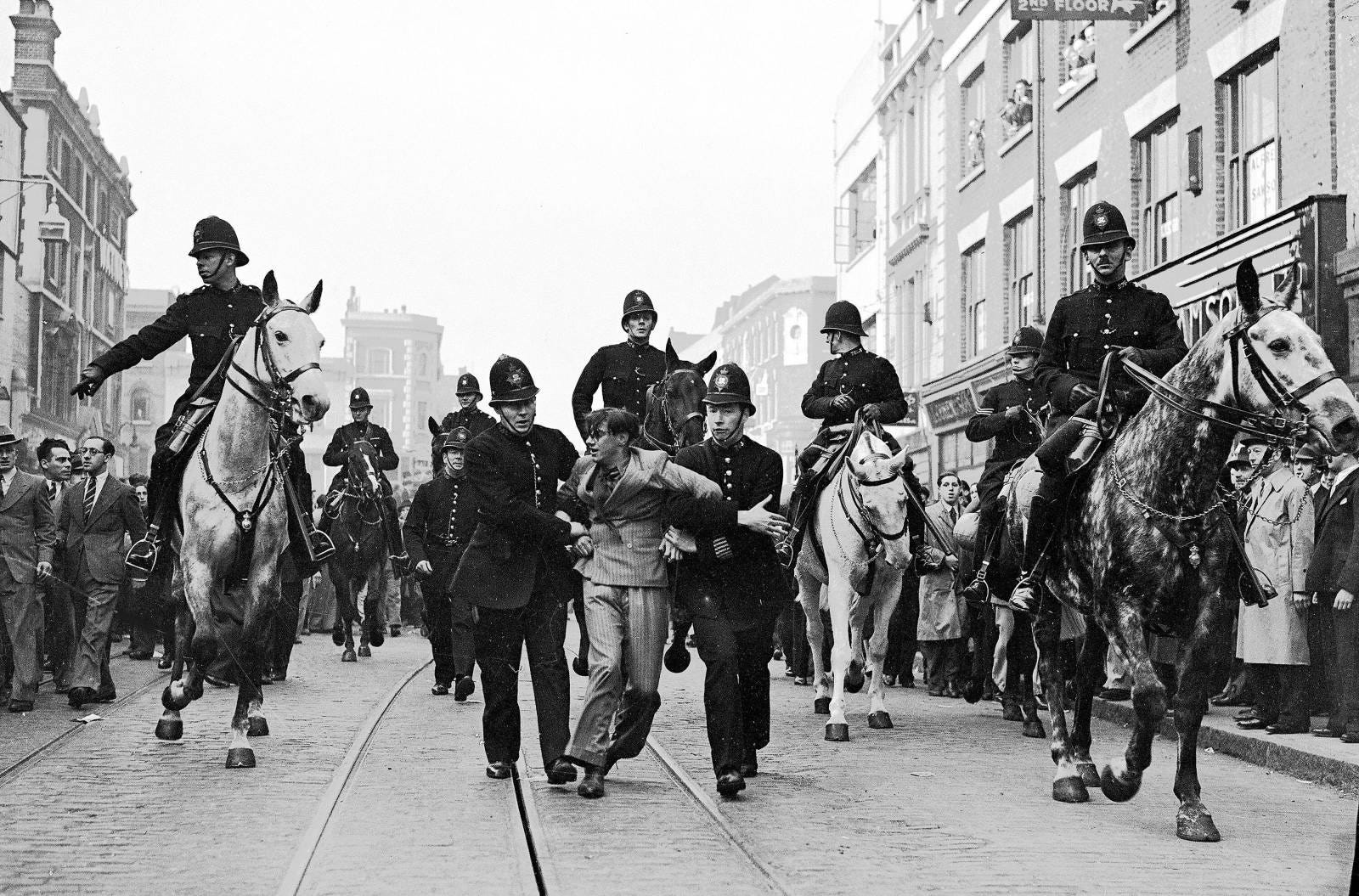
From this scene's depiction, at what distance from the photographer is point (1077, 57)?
25656mm

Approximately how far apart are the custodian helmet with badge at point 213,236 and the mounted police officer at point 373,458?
7.30 meters

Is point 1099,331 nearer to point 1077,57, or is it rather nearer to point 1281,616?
point 1281,616

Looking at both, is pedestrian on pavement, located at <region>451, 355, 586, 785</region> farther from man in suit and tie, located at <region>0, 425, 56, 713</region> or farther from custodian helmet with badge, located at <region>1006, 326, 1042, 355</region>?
man in suit and tie, located at <region>0, 425, 56, 713</region>

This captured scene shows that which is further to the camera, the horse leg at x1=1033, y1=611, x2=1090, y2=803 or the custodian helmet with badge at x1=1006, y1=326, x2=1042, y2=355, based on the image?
the custodian helmet with badge at x1=1006, y1=326, x2=1042, y2=355

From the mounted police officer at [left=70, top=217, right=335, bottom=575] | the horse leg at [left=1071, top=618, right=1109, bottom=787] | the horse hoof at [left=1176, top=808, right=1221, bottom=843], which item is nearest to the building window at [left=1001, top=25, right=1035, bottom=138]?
the mounted police officer at [left=70, top=217, right=335, bottom=575]

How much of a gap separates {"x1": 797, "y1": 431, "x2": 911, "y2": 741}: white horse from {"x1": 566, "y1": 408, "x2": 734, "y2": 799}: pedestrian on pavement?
3032 mm

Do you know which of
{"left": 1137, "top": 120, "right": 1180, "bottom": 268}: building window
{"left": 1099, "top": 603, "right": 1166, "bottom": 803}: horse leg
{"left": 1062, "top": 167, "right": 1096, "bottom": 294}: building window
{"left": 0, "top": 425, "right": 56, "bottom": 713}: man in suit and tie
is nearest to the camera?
{"left": 1099, "top": 603, "right": 1166, "bottom": 803}: horse leg

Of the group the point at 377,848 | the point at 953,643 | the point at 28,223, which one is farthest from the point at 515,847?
the point at 28,223

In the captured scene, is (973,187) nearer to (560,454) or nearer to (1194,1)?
(1194,1)

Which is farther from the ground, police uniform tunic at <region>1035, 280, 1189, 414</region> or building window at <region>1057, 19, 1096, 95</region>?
building window at <region>1057, 19, 1096, 95</region>

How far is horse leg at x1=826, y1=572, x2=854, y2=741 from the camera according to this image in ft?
38.1

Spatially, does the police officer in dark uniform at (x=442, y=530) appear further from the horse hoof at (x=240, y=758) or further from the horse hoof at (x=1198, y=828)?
the horse hoof at (x=1198, y=828)

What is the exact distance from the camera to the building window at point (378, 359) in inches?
5128

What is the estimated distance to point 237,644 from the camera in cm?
1052
